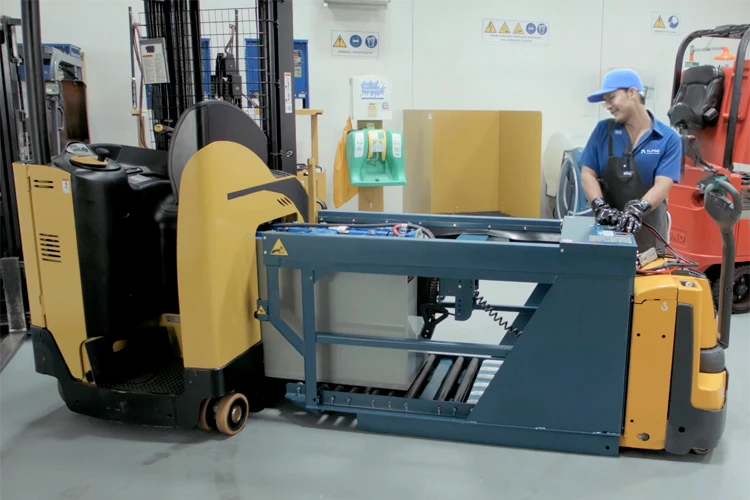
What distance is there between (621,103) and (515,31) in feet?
13.9

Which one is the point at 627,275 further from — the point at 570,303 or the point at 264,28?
the point at 264,28

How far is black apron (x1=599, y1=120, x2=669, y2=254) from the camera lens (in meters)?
3.24

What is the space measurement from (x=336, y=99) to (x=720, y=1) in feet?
15.9

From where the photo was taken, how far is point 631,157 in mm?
3236

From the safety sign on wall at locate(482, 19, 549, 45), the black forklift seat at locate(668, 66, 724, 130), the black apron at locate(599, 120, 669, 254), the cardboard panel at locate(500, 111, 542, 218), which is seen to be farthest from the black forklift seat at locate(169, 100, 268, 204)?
the safety sign on wall at locate(482, 19, 549, 45)

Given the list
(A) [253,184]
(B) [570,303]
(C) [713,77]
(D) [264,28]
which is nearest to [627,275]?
(B) [570,303]

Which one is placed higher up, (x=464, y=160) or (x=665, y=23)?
(x=665, y=23)

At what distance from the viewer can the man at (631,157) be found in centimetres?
312

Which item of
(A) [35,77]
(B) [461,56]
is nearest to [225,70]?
(A) [35,77]

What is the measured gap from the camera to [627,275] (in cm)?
240

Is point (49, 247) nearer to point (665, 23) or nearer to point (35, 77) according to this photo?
point (35, 77)

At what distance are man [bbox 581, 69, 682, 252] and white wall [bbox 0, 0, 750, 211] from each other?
3550 mm

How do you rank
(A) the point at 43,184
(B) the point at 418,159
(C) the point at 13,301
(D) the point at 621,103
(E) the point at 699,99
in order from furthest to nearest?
(B) the point at 418,159, (E) the point at 699,99, (C) the point at 13,301, (D) the point at 621,103, (A) the point at 43,184

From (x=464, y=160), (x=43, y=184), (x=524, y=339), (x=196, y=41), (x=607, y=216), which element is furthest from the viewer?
(x=464, y=160)
